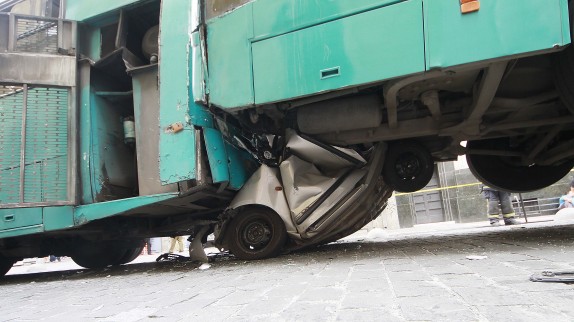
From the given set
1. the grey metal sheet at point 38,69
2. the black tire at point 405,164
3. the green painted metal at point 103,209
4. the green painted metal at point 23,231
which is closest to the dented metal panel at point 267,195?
the green painted metal at point 103,209

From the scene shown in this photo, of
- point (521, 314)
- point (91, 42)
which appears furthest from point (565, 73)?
point (91, 42)

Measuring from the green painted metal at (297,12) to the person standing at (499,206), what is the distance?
5699mm

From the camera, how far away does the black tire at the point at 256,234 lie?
12.7ft

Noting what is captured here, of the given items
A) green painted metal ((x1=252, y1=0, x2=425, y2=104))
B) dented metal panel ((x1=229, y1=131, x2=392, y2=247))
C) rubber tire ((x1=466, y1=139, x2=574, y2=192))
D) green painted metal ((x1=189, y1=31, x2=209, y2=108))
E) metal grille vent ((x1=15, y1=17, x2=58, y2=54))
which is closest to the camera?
green painted metal ((x1=252, y1=0, x2=425, y2=104))

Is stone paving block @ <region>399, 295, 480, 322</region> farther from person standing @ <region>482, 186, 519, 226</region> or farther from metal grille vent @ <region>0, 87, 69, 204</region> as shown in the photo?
person standing @ <region>482, 186, 519, 226</region>

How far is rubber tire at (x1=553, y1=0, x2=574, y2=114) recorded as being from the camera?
2.79 meters

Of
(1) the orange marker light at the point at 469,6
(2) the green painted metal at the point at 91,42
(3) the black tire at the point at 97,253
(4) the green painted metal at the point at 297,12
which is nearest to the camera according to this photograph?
(1) the orange marker light at the point at 469,6

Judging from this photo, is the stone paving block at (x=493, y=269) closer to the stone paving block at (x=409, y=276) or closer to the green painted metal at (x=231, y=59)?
the stone paving block at (x=409, y=276)

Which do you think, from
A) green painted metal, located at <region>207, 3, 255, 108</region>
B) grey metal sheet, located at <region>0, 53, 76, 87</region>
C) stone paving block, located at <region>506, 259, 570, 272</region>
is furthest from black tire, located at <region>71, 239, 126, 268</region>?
stone paving block, located at <region>506, 259, 570, 272</region>

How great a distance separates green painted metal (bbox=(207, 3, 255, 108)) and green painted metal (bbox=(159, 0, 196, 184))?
0.27m

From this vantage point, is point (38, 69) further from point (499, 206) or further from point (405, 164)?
point (499, 206)

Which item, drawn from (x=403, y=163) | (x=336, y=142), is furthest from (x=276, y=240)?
(x=403, y=163)

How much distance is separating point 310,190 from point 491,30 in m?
2.08

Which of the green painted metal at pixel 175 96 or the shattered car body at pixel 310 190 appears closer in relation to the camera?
the green painted metal at pixel 175 96
